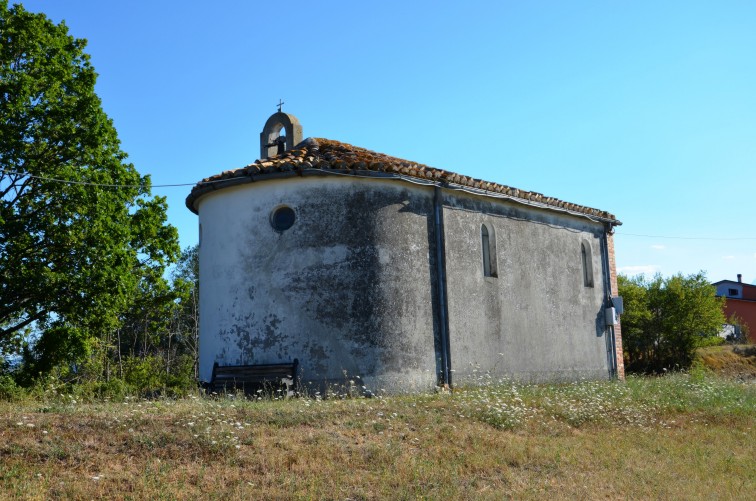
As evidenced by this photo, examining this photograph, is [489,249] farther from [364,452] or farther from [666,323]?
[666,323]

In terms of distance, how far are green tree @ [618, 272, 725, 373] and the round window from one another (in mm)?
22279

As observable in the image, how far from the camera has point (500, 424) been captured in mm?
11703

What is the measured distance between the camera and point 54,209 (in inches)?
797

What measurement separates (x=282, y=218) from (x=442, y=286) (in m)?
3.66

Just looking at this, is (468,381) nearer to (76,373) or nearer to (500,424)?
(500,424)

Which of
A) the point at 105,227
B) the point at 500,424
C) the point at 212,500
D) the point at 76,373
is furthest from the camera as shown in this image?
the point at 76,373

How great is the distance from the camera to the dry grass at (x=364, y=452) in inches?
314

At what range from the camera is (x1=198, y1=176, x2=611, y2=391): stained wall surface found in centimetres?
1455

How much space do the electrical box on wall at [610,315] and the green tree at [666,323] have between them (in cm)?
1283

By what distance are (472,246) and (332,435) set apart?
7632 millimetres

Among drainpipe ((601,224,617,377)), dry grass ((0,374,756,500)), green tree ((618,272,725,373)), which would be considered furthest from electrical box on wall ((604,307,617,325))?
green tree ((618,272,725,373))

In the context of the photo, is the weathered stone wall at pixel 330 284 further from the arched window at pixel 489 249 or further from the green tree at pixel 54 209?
the green tree at pixel 54 209

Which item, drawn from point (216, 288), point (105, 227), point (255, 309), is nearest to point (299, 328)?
point (255, 309)

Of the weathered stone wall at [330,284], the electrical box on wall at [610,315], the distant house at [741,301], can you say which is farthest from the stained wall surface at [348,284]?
the distant house at [741,301]
